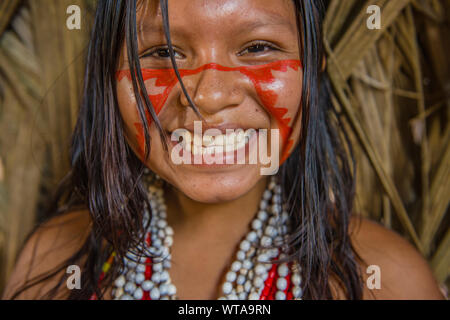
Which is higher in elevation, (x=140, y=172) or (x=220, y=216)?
(x=140, y=172)

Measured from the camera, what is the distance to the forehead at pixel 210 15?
2.20ft

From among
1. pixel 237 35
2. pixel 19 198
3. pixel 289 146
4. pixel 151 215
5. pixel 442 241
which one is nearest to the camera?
pixel 237 35

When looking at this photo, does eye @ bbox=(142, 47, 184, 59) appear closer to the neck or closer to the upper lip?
Answer: the upper lip

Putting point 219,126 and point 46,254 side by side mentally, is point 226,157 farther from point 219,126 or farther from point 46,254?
point 46,254

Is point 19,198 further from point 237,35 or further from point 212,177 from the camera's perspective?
point 237,35

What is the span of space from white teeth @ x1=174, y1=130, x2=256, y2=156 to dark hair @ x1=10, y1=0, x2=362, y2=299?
5 centimetres

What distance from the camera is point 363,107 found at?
121 centimetres

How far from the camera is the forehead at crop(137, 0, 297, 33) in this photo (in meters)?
0.67

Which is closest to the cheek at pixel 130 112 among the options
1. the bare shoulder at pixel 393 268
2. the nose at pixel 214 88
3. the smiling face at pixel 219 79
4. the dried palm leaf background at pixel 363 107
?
the smiling face at pixel 219 79

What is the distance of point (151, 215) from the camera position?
0.94 m

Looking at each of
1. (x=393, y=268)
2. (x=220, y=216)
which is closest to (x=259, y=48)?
(x=220, y=216)

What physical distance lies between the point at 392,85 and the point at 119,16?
0.84 meters

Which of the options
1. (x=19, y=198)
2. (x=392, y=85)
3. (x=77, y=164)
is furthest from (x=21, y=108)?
(x=392, y=85)

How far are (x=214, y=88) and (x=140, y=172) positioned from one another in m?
0.29
